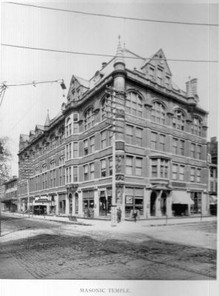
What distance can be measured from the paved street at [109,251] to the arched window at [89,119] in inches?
86.3

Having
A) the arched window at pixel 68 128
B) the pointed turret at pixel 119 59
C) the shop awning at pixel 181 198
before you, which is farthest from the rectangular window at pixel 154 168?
the pointed turret at pixel 119 59

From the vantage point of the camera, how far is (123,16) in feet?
15.3

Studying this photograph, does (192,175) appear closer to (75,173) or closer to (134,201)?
(134,201)

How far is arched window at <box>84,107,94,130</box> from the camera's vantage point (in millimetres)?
5660

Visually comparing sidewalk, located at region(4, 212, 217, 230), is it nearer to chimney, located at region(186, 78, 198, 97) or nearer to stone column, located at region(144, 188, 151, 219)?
stone column, located at region(144, 188, 151, 219)

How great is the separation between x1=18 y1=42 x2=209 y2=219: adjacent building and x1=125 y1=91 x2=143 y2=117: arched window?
0.07ft

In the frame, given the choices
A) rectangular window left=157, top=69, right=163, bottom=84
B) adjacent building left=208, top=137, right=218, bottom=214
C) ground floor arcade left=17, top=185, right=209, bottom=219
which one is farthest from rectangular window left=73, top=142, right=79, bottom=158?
adjacent building left=208, top=137, right=218, bottom=214

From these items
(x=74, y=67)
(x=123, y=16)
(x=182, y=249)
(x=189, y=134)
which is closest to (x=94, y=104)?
(x=74, y=67)

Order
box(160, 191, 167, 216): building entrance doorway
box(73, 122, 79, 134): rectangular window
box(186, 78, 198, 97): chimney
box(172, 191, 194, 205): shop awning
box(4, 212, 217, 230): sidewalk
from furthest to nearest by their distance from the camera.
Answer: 1. box(160, 191, 167, 216): building entrance doorway
2. box(73, 122, 79, 134): rectangular window
3. box(172, 191, 194, 205): shop awning
4. box(4, 212, 217, 230): sidewalk
5. box(186, 78, 198, 97): chimney

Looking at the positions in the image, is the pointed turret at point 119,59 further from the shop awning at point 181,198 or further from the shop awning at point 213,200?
the shop awning at point 213,200

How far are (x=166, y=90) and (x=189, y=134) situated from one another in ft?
3.85

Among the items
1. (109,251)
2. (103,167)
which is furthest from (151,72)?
(109,251)

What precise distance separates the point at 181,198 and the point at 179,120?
72.0 inches

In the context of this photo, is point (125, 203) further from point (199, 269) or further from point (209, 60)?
point (209, 60)
